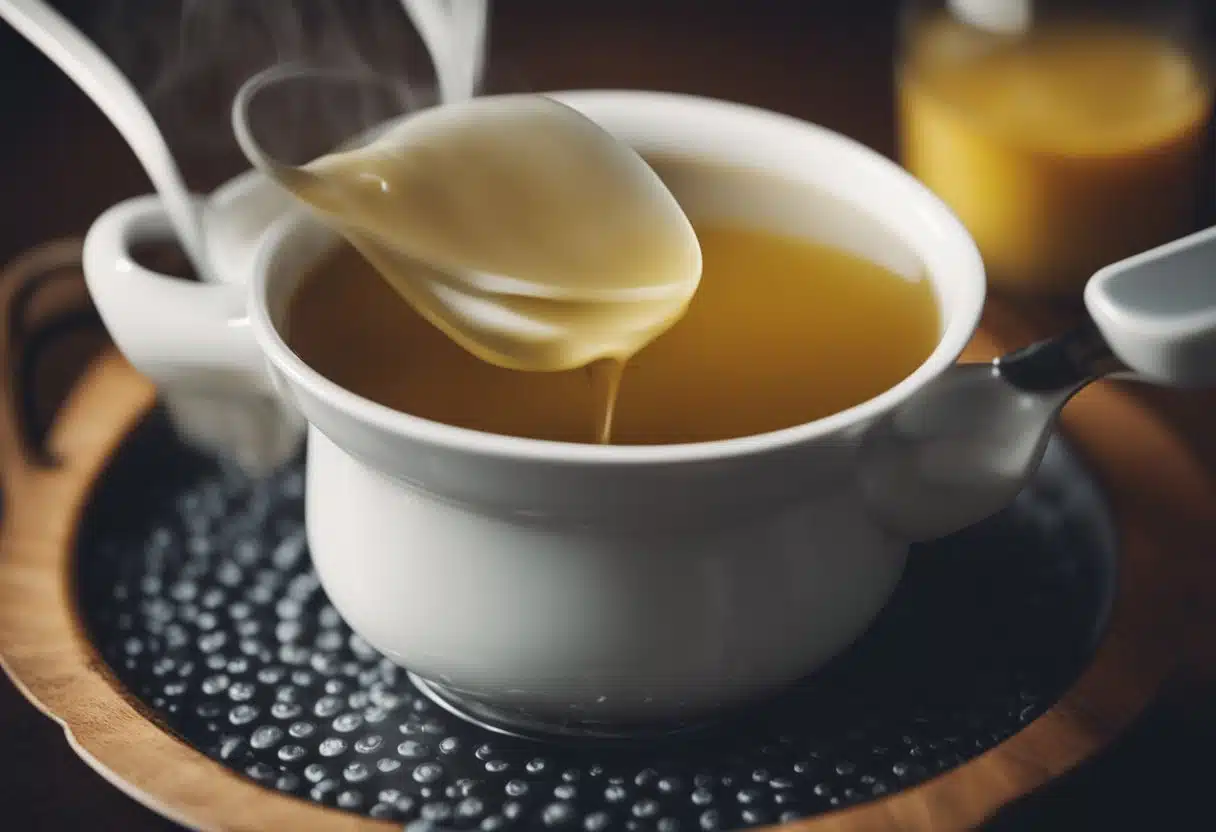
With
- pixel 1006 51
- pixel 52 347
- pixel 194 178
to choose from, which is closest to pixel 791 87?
pixel 1006 51

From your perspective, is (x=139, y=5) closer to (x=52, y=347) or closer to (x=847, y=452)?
(x=52, y=347)

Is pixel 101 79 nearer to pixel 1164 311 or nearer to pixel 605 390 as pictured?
pixel 605 390

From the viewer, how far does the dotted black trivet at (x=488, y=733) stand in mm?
644

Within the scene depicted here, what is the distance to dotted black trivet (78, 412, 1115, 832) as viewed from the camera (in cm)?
64

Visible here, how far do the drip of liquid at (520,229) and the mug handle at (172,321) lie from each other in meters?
0.08

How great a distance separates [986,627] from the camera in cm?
74

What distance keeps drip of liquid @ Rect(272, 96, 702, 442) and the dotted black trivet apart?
15 cm

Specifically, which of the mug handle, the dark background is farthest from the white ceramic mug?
the dark background

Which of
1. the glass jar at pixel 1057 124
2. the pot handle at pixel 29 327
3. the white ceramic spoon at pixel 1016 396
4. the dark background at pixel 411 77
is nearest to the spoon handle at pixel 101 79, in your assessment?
the pot handle at pixel 29 327

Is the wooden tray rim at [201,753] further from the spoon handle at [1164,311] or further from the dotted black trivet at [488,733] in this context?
the spoon handle at [1164,311]

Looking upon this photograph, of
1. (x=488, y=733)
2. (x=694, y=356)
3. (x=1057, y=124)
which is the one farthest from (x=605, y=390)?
(x=1057, y=124)

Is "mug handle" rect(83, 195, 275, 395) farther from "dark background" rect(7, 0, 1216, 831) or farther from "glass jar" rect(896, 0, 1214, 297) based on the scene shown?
"glass jar" rect(896, 0, 1214, 297)

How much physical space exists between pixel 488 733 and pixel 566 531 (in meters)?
0.14

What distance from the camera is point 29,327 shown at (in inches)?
34.2
